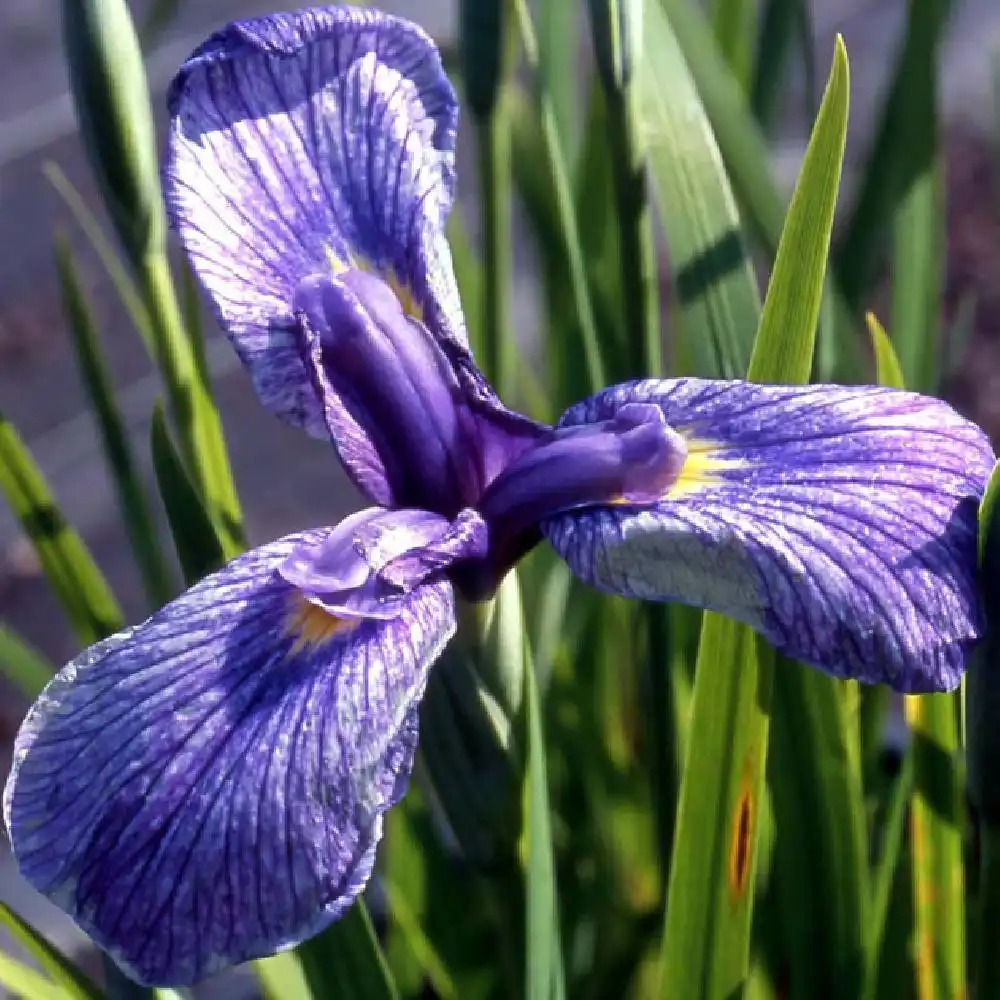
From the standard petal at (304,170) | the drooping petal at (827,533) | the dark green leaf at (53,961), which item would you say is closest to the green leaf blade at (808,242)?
the drooping petal at (827,533)

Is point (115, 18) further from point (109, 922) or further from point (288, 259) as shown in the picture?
point (109, 922)

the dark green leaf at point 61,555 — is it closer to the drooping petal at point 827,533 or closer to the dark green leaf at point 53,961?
the dark green leaf at point 53,961

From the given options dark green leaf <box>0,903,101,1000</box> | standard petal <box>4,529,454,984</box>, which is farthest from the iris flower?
dark green leaf <box>0,903,101,1000</box>

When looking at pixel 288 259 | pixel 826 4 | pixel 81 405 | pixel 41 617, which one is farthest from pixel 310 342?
pixel 826 4

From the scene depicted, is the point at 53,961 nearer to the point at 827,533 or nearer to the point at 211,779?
the point at 211,779

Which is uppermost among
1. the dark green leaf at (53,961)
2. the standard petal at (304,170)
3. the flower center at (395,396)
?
the standard petal at (304,170)

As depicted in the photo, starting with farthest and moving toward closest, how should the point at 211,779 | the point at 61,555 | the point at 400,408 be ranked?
1. the point at 61,555
2. the point at 400,408
3. the point at 211,779

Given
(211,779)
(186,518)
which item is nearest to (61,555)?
(186,518)
